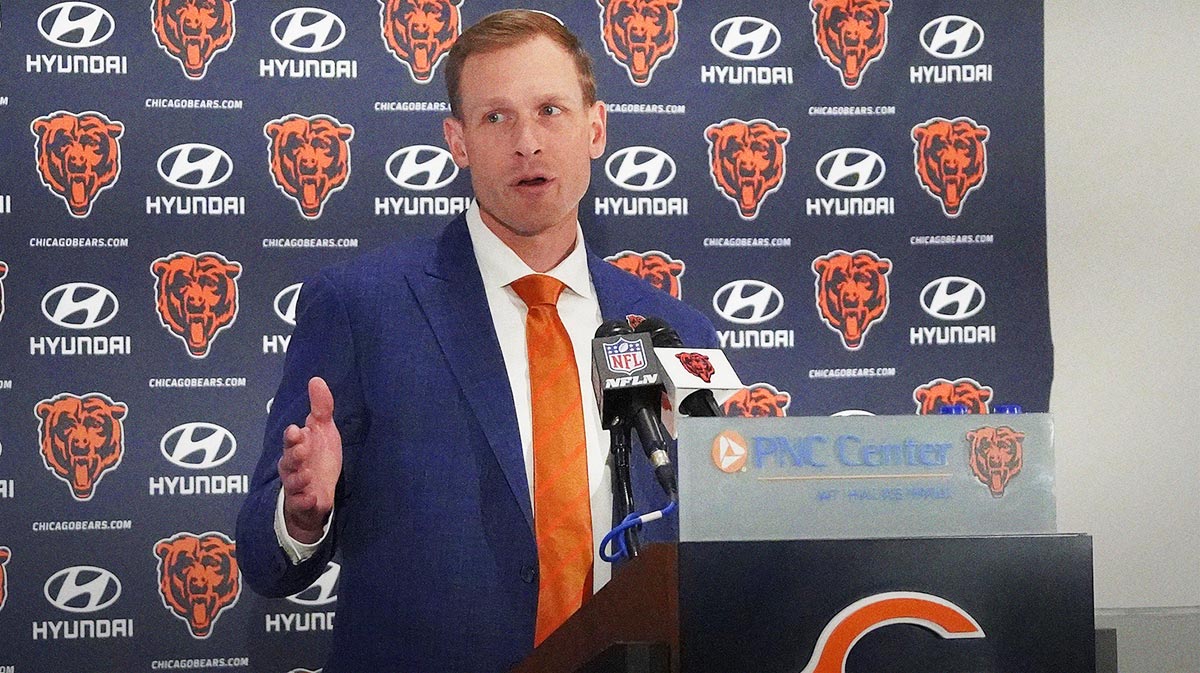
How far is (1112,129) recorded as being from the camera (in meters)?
3.94

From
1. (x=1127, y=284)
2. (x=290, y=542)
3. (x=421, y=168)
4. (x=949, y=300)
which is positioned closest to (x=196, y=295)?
(x=421, y=168)

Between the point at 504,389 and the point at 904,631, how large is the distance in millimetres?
1323

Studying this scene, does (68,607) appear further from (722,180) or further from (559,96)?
(722,180)

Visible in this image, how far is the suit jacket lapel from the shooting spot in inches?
101

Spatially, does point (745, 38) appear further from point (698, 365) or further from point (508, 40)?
point (698, 365)

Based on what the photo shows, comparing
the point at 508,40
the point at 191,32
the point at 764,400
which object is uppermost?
the point at 191,32

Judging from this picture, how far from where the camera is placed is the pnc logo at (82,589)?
345 cm

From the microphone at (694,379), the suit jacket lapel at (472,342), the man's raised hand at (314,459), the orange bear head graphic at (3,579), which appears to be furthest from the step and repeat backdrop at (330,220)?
the microphone at (694,379)

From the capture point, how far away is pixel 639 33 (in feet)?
12.4

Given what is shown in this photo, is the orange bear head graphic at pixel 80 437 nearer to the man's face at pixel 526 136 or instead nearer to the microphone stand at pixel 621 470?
the man's face at pixel 526 136

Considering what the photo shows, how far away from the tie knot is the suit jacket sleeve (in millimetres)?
371

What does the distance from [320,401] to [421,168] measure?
1.66m

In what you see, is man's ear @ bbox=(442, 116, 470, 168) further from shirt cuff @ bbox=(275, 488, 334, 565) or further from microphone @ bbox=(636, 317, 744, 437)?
microphone @ bbox=(636, 317, 744, 437)

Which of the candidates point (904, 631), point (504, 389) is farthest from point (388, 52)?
point (904, 631)
